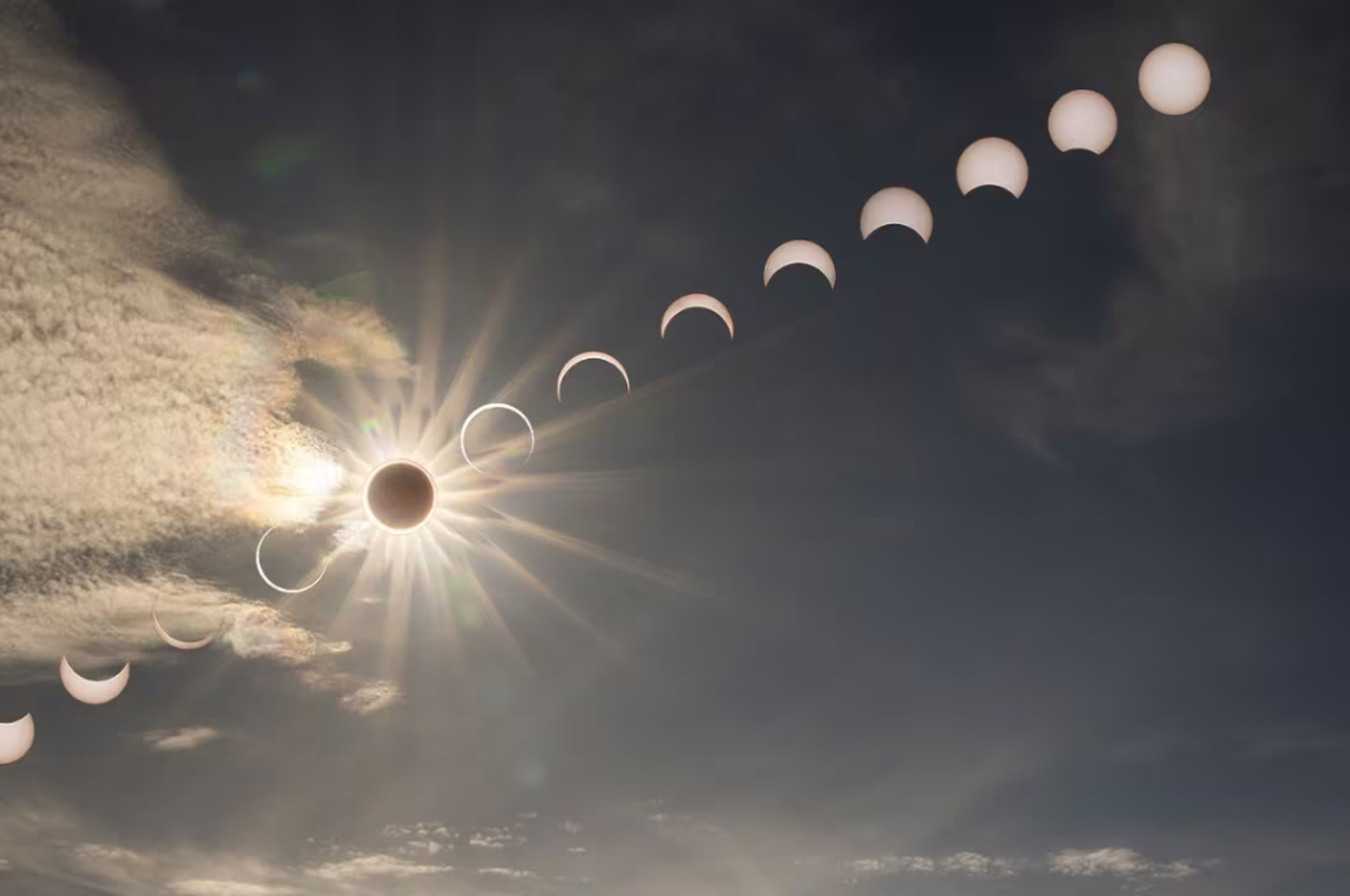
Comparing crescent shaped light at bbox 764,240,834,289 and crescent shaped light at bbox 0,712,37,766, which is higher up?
crescent shaped light at bbox 764,240,834,289

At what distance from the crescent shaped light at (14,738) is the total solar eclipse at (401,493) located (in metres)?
5.31

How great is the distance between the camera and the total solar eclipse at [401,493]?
8.88 metres

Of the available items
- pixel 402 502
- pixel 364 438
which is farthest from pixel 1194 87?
pixel 364 438

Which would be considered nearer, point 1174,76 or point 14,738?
point 1174,76

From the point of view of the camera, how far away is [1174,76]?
7.19 meters

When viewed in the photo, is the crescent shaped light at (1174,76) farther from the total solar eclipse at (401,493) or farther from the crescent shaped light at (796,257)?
the total solar eclipse at (401,493)

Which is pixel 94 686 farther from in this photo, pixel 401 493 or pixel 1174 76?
pixel 1174 76

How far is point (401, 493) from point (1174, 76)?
7658 mm

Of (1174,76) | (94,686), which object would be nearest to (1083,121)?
(1174,76)

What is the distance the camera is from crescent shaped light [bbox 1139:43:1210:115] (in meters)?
7.14

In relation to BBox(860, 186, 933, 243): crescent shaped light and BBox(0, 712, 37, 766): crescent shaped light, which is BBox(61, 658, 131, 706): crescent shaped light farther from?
BBox(860, 186, 933, 243): crescent shaped light

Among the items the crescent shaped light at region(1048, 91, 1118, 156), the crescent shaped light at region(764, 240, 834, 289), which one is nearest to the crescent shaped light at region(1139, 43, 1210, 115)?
the crescent shaped light at region(1048, 91, 1118, 156)

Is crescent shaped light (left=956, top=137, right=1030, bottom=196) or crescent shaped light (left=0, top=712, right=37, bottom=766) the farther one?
crescent shaped light (left=0, top=712, right=37, bottom=766)

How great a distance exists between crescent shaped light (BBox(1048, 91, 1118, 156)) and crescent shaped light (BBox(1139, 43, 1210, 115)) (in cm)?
41
